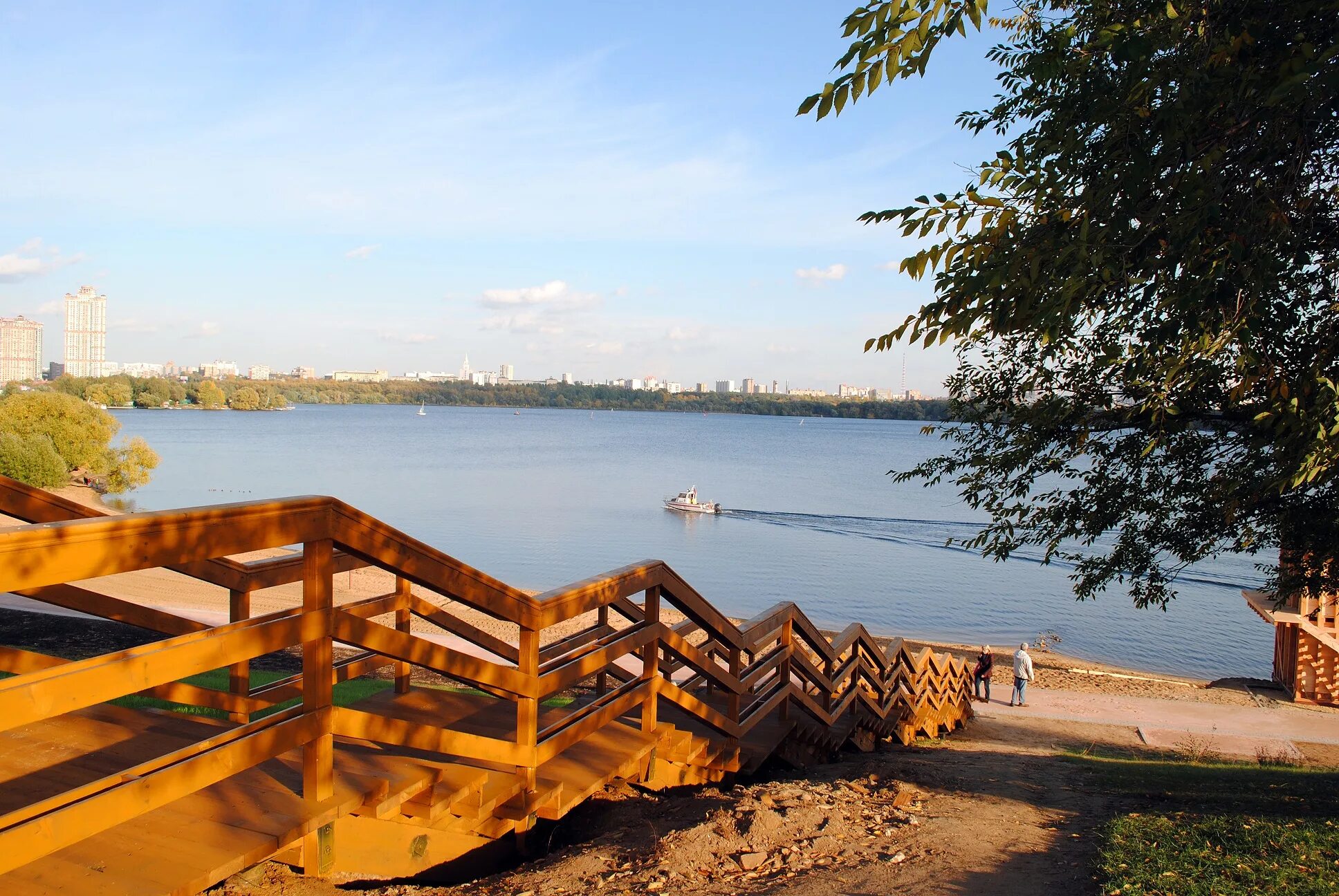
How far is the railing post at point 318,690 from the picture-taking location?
110 inches

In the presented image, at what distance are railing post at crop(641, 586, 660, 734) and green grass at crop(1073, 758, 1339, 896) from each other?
216 cm

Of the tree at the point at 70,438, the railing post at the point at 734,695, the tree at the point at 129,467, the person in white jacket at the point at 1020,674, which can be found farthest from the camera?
the tree at the point at 129,467

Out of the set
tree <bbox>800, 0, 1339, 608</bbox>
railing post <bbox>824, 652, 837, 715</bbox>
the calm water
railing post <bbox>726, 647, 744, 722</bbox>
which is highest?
tree <bbox>800, 0, 1339, 608</bbox>

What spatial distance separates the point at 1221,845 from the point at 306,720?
411 cm

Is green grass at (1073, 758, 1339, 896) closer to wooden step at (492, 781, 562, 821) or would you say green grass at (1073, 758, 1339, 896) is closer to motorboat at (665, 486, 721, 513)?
wooden step at (492, 781, 562, 821)

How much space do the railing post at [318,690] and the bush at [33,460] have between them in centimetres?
4687

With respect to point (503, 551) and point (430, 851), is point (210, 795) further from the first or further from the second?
point (503, 551)

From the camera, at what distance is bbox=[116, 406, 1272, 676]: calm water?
30.1m

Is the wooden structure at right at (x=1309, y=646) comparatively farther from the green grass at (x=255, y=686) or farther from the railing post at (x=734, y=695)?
the railing post at (x=734, y=695)

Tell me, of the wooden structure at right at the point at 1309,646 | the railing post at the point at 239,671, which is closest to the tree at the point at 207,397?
the wooden structure at right at the point at 1309,646

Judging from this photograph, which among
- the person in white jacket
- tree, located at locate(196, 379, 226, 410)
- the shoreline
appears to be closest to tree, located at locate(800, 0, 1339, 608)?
the person in white jacket

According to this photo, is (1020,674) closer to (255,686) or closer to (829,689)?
(829,689)

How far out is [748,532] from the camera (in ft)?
165

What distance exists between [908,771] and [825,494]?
6388 cm
